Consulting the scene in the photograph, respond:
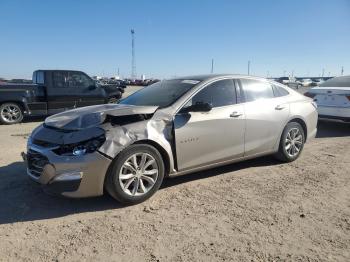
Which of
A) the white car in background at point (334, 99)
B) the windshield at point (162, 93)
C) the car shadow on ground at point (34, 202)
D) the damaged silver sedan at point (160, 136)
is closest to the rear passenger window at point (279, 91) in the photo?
the damaged silver sedan at point (160, 136)

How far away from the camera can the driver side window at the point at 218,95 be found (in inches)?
205

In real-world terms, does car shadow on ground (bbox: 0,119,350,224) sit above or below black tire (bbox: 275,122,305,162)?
below

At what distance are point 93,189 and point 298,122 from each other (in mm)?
3981

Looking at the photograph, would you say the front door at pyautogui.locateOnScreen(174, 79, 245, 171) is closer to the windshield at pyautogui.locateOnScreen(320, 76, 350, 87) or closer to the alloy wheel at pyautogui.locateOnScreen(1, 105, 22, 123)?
the windshield at pyautogui.locateOnScreen(320, 76, 350, 87)

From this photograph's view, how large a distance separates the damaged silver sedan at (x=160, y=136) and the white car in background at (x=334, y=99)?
3593 mm

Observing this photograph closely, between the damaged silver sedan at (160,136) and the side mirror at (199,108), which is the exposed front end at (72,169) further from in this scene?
the side mirror at (199,108)

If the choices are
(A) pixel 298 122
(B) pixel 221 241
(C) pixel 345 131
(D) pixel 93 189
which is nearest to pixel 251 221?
(B) pixel 221 241

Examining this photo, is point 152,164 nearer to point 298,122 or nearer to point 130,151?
point 130,151

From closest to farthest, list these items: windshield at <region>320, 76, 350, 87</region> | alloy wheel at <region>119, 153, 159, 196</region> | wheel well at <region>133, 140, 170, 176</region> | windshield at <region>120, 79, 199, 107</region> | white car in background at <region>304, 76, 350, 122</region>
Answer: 1. alloy wheel at <region>119, 153, 159, 196</region>
2. wheel well at <region>133, 140, 170, 176</region>
3. windshield at <region>120, 79, 199, 107</region>
4. white car in background at <region>304, 76, 350, 122</region>
5. windshield at <region>320, 76, 350, 87</region>

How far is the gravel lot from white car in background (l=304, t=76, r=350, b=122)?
4.11 meters

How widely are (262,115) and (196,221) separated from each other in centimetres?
247

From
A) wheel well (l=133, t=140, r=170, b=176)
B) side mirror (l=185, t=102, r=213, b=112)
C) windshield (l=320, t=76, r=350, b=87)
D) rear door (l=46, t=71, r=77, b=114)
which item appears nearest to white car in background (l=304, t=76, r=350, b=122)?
windshield (l=320, t=76, r=350, b=87)

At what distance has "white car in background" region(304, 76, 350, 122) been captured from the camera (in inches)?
368

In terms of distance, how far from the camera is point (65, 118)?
472 centimetres
